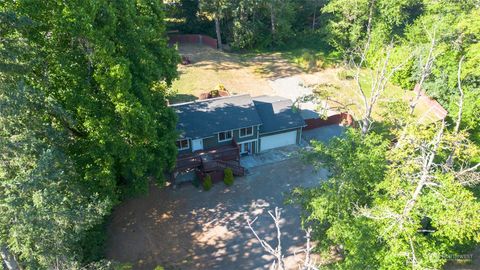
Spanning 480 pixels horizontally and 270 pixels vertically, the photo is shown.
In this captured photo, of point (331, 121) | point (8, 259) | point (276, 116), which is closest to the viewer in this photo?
point (8, 259)

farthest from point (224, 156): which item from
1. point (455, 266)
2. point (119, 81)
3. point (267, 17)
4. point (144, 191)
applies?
point (267, 17)

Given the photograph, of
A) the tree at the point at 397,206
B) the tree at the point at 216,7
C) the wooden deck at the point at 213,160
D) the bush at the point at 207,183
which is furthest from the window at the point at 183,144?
the tree at the point at 216,7

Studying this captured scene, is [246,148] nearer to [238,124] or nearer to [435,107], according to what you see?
[238,124]

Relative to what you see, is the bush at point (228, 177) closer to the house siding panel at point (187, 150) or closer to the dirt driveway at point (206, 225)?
the dirt driveway at point (206, 225)

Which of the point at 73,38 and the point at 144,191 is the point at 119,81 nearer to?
the point at 73,38

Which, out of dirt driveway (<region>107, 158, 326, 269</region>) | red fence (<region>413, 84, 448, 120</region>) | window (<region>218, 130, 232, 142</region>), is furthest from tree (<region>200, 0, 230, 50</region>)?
dirt driveway (<region>107, 158, 326, 269</region>)

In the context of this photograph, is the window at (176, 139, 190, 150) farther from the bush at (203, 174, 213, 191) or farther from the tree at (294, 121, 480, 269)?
the tree at (294, 121, 480, 269)

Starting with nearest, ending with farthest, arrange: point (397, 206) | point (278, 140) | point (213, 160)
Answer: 1. point (397, 206)
2. point (213, 160)
3. point (278, 140)

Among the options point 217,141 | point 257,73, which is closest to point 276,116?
point 217,141
